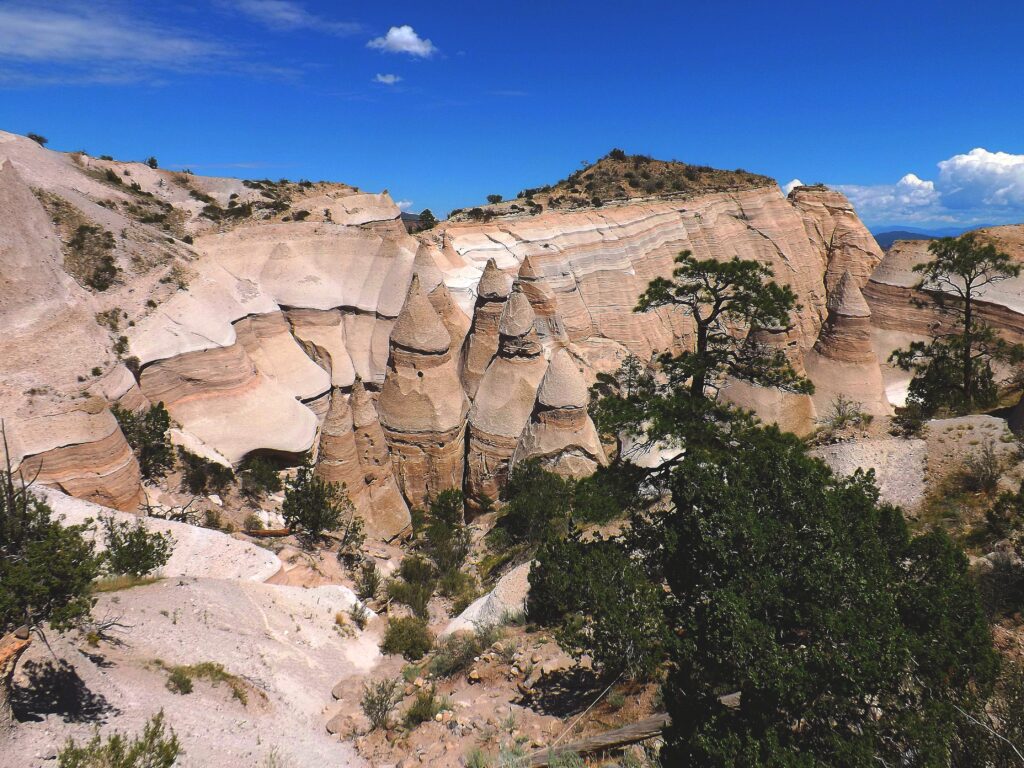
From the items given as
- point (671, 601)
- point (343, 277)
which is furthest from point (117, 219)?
point (671, 601)

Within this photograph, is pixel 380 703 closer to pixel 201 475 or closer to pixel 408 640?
pixel 408 640

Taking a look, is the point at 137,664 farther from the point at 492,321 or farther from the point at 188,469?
the point at 492,321

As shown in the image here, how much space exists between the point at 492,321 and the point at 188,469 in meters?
10.4

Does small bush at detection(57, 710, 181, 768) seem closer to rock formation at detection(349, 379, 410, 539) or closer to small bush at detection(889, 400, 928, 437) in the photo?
rock formation at detection(349, 379, 410, 539)

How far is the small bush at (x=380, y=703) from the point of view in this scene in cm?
757

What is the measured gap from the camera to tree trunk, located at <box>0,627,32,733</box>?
5473 mm

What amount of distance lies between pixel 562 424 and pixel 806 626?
37.5 ft

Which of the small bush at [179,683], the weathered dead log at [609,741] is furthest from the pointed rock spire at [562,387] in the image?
the small bush at [179,683]

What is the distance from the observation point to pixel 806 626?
4504mm

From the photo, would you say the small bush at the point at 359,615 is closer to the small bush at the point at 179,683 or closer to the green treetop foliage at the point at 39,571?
the small bush at the point at 179,683

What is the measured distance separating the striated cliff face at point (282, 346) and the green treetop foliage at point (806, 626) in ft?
33.8

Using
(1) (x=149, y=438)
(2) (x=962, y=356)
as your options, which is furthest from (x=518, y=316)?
(2) (x=962, y=356)

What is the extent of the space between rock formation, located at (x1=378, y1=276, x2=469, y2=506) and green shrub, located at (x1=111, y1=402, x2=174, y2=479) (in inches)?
227

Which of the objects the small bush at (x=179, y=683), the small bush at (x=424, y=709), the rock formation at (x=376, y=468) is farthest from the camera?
the rock formation at (x=376, y=468)
